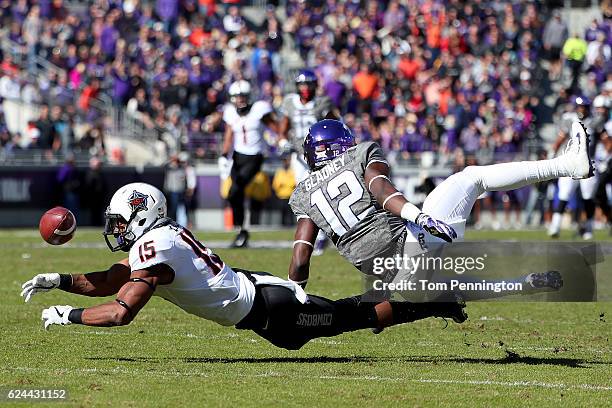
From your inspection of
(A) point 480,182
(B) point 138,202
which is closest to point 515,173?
(A) point 480,182

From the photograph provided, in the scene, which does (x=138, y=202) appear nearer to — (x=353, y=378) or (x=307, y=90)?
(x=353, y=378)

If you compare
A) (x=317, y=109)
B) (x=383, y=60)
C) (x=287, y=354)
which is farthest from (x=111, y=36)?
(x=287, y=354)

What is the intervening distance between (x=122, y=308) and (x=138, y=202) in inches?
24.3

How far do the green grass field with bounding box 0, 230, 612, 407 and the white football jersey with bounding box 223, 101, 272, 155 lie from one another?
15.8 ft

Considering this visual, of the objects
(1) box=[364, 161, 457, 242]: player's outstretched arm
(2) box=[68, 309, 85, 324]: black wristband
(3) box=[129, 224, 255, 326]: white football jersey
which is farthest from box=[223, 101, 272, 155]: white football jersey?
(2) box=[68, 309, 85, 324]: black wristband

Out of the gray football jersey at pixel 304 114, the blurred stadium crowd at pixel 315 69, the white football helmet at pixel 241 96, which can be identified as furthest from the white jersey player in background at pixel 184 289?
the blurred stadium crowd at pixel 315 69

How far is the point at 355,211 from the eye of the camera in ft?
25.7

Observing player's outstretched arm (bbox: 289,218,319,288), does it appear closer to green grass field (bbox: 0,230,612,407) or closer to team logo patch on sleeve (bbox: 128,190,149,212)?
green grass field (bbox: 0,230,612,407)

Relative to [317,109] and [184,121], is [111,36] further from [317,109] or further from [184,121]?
[317,109]

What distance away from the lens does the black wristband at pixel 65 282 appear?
24.0 feet

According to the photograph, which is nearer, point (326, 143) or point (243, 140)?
point (326, 143)

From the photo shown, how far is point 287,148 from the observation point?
1449 cm

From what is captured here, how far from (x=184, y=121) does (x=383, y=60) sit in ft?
14.5

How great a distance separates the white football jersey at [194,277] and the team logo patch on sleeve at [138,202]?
141mm
